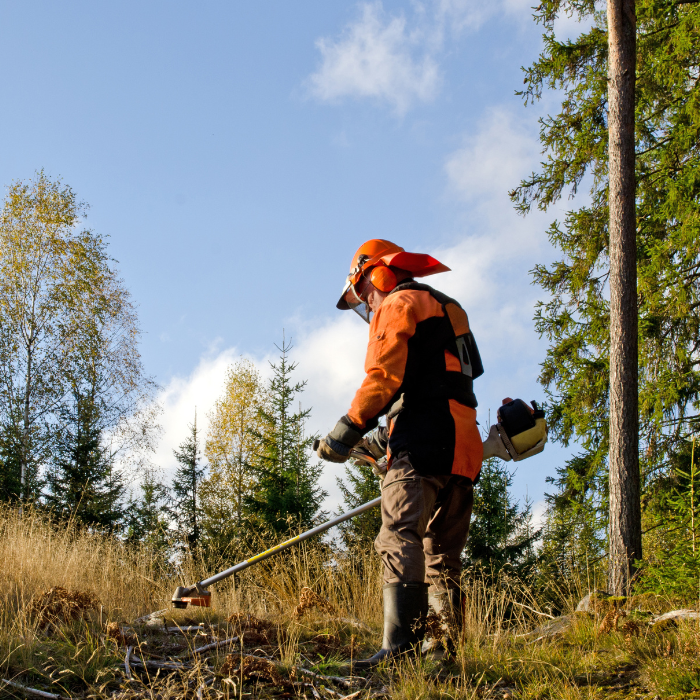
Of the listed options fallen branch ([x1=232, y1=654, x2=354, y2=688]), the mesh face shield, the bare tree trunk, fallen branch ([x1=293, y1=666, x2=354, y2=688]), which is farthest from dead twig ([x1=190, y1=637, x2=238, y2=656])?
the bare tree trunk

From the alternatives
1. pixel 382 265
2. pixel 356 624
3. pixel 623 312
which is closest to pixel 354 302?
pixel 382 265

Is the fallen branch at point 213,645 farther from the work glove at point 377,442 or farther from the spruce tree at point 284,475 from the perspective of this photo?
the spruce tree at point 284,475

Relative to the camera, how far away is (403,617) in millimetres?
3375

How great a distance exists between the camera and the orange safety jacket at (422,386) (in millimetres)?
3527

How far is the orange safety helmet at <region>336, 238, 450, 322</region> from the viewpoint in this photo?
400 centimetres

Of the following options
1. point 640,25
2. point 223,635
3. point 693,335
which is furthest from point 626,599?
point 640,25

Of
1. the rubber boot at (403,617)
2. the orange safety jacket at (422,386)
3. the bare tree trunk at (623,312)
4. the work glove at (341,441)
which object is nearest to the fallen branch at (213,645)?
the rubber boot at (403,617)

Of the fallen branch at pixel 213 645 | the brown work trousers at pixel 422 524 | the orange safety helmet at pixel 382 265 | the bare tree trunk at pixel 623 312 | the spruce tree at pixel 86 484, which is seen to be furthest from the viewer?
the spruce tree at pixel 86 484

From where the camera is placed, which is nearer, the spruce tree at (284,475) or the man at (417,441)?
the man at (417,441)

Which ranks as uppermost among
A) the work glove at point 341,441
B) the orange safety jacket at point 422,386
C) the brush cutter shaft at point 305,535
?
the orange safety jacket at point 422,386

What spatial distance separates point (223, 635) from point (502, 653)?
1.92 metres

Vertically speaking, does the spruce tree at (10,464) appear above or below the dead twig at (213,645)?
above

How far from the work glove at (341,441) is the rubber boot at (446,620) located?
0.98 m

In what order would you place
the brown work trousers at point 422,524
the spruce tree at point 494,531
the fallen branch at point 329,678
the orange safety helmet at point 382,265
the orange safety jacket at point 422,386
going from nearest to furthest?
the fallen branch at point 329,678, the brown work trousers at point 422,524, the orange safety jacket at point 422,386, the orange safety helmet at point 382,265, the spruce tree at point 494,531
